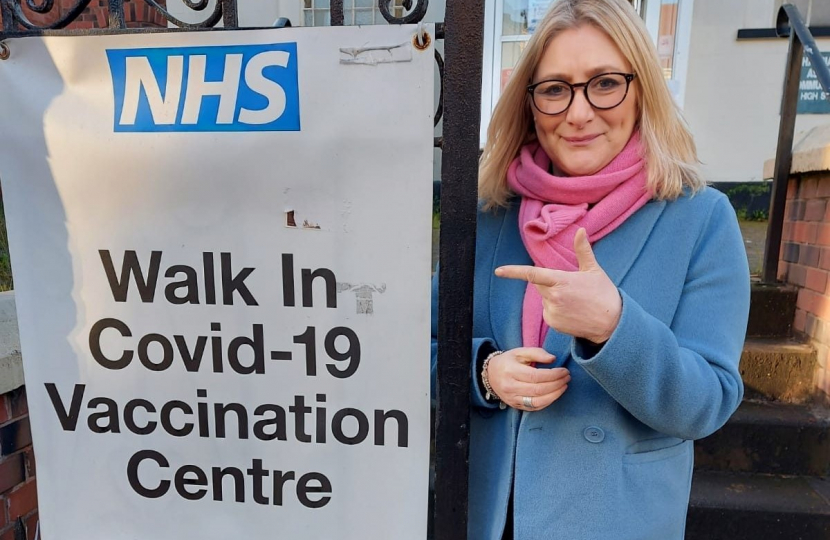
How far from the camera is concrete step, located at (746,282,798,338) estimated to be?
8.29ft

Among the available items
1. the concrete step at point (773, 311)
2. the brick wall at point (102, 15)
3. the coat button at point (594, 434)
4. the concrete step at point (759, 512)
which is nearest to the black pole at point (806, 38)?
the concrete step at point (773, 311)

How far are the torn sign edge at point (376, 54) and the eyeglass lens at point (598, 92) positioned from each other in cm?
31

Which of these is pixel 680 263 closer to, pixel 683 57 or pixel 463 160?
pixel 463 160

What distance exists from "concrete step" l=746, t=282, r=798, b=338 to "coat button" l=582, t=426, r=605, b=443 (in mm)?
1964

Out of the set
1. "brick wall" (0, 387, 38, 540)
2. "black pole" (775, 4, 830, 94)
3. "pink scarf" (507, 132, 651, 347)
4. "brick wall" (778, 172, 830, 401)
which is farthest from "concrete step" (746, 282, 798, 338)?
"brick wall" (0, 387, 38, 540)

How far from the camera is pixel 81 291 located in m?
1.05

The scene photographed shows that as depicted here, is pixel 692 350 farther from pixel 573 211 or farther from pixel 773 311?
pixel 773 311

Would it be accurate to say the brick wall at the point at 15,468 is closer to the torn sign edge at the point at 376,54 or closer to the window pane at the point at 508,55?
the torn sign edge at the point at 376,54

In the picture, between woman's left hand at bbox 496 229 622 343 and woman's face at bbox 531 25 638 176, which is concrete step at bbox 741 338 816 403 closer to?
woman's face at bbox 531 25 638 176

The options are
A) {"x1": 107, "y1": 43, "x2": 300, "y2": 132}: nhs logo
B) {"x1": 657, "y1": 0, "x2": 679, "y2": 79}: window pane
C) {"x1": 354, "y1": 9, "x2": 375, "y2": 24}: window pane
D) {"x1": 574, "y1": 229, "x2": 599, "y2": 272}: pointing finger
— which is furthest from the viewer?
{"x1": 354, "y1": 9, "x2": 375, "y2": 24}: window pane

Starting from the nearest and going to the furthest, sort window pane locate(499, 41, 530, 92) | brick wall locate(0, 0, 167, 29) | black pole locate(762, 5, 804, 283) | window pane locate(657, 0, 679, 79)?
1. black pole locate(762, 5, 804, 283)
2. brick wall locate(0, 0, 167, 29)
3. window pane locate(657, 0, 679, 79)
4. window pane locate(499, 41, 530, 92)

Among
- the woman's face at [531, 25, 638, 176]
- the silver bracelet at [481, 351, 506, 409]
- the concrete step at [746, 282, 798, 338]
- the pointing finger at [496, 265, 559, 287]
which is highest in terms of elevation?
the woman's face at [531, 25, 638, 176]

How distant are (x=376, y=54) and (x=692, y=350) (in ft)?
2.47

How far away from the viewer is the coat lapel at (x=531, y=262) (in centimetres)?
103
